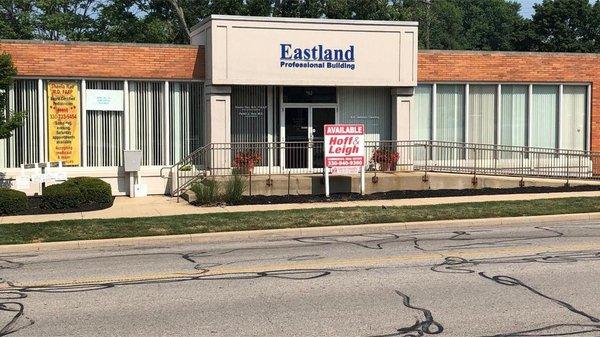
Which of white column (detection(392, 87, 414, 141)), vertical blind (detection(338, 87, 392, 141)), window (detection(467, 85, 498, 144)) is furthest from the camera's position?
window (detection(467, 85, 498, 144))

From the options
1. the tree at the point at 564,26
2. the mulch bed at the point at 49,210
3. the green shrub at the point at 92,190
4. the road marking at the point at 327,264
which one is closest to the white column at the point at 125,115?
the green shrub at the point at 92,190

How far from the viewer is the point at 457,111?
22.8 meters

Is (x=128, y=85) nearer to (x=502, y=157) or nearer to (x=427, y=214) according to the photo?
(x=427, y=214)

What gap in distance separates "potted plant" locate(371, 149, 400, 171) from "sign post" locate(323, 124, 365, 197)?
209 cm

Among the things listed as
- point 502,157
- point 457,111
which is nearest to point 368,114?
point 457,111

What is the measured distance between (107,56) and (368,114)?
26.4ft

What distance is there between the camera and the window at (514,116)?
76.0 feet

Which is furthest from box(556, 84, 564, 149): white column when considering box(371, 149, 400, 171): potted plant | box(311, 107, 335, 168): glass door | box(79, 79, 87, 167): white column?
box(79, 79, 87, 167): white column

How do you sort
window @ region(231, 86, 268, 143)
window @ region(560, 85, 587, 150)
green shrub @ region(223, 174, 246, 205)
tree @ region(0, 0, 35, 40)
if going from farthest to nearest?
tree @ region(0, 0, 35, 40)
window @ region(560, 85, 587, 150)
window @ region(231, 86, 268, 143)
green shrub @ region(223, 174, 246, 205)

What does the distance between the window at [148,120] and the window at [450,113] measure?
8.72m

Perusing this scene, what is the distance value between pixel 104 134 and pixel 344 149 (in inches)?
268

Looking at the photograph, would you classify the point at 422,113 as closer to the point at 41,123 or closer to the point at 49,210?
the point at 41,123

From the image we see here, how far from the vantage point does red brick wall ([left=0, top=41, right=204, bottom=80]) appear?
1886cm

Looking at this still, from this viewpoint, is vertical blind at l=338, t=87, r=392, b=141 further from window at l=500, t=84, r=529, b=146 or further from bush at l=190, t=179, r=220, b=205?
bush at l=190, t=179, r=220, b=205
